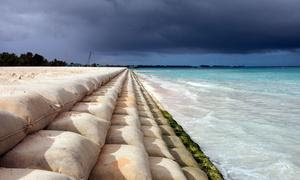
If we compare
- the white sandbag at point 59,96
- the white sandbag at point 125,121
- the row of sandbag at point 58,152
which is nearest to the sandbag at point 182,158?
the white sandbag at point 125,121

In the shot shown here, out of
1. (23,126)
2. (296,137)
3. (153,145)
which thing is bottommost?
(296,137)

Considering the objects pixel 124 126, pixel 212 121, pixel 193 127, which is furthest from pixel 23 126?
pixel 212 121

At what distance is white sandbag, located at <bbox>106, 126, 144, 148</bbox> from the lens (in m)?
3.35

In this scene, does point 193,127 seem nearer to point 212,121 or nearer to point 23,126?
point 212,121

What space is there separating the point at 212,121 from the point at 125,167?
6317 millimetres

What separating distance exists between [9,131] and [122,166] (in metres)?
0.92

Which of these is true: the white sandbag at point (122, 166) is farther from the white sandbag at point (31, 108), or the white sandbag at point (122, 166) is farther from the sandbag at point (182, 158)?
the sandbag at point (182, 158)

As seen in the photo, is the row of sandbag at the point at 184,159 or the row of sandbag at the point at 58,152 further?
the row of sandbag at the point at 184,159

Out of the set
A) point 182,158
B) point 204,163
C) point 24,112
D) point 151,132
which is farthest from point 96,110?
point 204,163

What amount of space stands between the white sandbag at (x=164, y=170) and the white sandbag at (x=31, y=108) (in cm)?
111

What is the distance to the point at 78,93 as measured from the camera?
4.79 meters

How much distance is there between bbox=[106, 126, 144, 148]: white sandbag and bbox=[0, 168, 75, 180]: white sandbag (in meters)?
1.48

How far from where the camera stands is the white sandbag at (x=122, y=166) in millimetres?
2477

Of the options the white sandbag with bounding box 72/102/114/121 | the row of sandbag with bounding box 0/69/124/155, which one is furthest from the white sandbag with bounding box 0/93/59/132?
the white sandbag with bounding box 72/102/114/121
